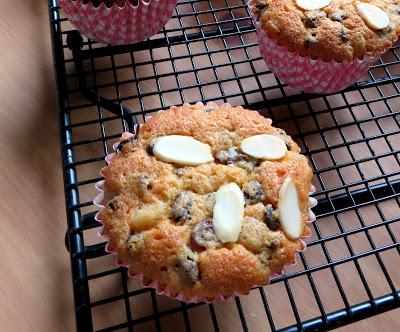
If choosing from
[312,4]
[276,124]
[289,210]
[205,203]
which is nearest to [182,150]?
[205,203]

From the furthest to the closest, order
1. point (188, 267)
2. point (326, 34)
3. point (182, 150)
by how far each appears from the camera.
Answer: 1. point (326, 34)
2. point (182, 150)
3. point (188, 267)

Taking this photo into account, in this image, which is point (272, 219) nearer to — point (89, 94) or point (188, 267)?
point (188, 267)

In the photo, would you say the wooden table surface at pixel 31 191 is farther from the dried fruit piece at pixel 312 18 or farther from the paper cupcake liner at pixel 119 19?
the dried fruit piece at pixel 312 18

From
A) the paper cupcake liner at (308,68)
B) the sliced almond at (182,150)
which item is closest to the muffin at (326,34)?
the paper cupcake liner at (308,68)

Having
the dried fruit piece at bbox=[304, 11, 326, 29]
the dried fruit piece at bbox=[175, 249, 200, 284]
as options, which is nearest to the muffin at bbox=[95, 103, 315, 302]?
Answer: the dried fruit piece at bbox=[175, 249, 200, 284]

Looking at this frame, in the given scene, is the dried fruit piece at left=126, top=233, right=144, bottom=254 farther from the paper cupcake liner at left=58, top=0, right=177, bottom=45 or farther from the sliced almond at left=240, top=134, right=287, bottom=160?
the paper cupcake liner at left=58, top=0, right=177, bottom=45
